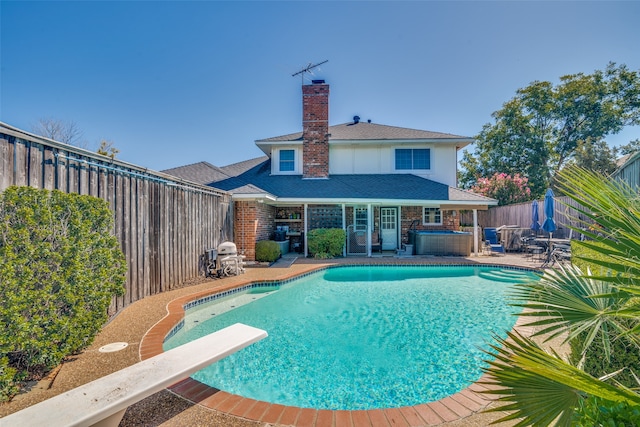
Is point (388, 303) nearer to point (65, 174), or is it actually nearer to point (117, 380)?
point (117, 380)

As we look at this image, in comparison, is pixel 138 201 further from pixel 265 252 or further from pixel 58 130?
pixel 58 130

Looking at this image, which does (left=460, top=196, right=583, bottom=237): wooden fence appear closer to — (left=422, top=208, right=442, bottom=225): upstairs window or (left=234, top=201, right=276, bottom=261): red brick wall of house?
(left=422, top=208, right=442, bottom=225): upstairs window

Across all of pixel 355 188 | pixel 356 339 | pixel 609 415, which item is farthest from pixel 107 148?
pixel 609 415

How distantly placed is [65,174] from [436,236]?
500 inches

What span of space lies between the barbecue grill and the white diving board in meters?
5.73

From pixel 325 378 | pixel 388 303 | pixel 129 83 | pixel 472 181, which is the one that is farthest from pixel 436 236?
pixel 472 181

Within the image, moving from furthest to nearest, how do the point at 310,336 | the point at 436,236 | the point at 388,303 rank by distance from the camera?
1. the point at 436,236
2. the point at 388,303
3. the point at 310,336

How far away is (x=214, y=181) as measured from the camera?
1322 centimetres

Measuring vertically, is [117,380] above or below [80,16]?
below

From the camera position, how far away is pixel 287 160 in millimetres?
15523

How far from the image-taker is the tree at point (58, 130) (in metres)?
21.5

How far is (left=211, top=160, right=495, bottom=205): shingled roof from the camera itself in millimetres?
12766

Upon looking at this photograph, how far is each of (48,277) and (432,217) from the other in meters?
14.6

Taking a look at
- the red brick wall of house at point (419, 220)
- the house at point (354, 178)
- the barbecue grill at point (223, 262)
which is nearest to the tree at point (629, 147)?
the house at point (354, 178)
